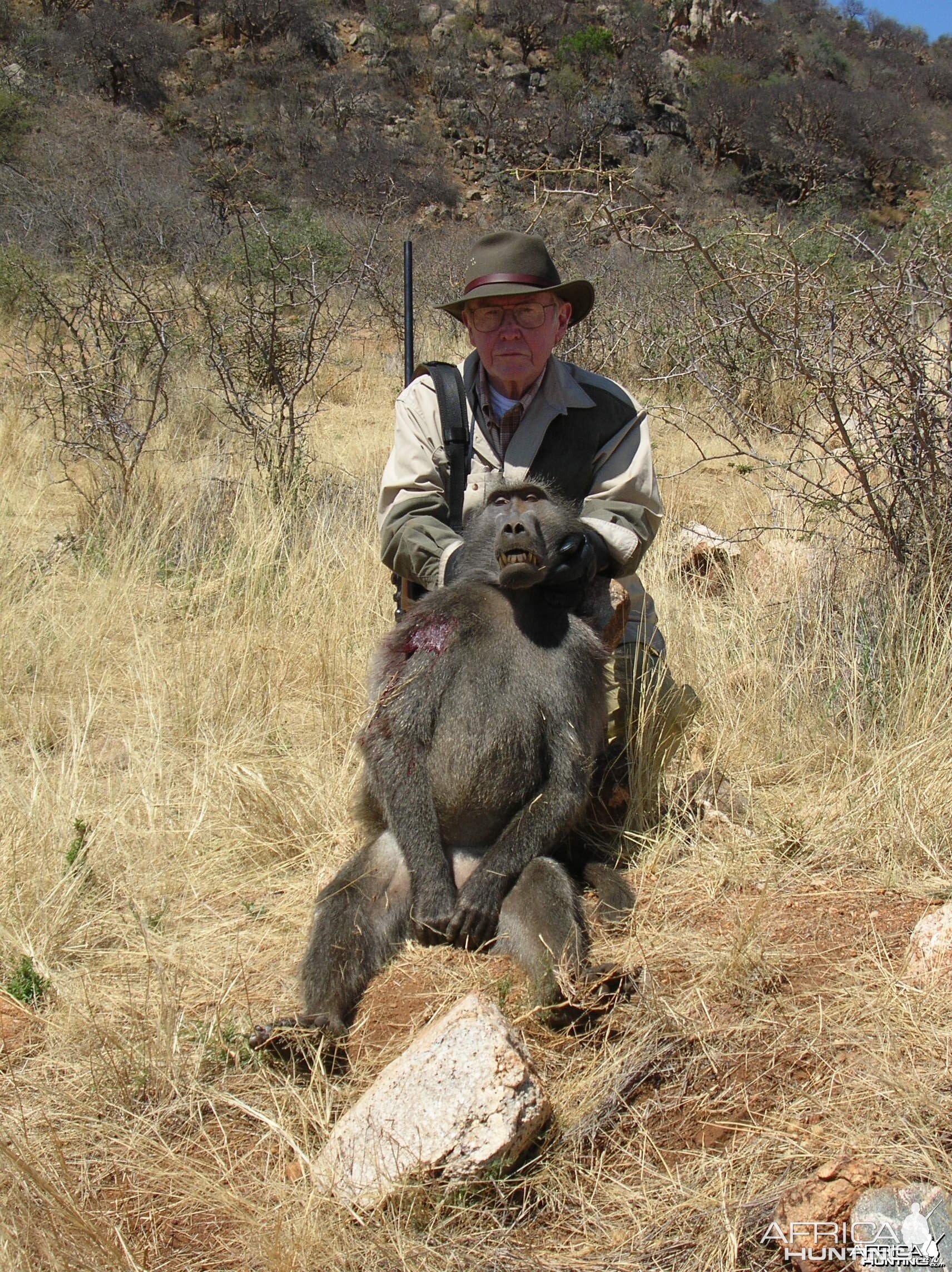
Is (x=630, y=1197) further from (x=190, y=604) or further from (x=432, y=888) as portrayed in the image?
(x=190, y=604)

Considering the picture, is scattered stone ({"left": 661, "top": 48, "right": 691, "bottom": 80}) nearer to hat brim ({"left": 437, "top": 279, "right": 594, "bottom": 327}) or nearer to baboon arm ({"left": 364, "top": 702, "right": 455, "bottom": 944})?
hat brim ({"left": 437, "top": 279, "right": 594, "bottom": 327})

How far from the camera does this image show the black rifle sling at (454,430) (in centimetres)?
331

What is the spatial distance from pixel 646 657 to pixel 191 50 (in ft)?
98.9

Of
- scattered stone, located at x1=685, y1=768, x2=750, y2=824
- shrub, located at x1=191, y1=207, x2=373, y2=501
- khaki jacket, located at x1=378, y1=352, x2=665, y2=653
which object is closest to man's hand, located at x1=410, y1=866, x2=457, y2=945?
scattered stone, located at x1=685, y1=768, x2=750, y2=824

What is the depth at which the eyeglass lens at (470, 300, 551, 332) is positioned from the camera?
10.6ft

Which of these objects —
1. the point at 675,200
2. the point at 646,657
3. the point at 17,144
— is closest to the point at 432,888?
the point at 646,657

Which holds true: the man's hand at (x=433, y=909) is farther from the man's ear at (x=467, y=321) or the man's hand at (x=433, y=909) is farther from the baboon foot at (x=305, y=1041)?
the man's ear at (x=467, y=321)

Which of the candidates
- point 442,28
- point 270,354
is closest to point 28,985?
point 270,354

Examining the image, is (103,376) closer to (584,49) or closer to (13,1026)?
(13,1026)

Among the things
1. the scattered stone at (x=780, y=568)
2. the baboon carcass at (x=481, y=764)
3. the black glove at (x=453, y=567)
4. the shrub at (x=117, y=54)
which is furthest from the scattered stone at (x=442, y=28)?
the baboon carcass at (x=481, y=764)

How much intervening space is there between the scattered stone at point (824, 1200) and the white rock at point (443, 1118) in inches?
17.8

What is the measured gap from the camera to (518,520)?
2.71m

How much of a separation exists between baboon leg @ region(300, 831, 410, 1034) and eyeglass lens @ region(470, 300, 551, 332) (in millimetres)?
1585

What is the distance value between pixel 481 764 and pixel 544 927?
1.49 ft
